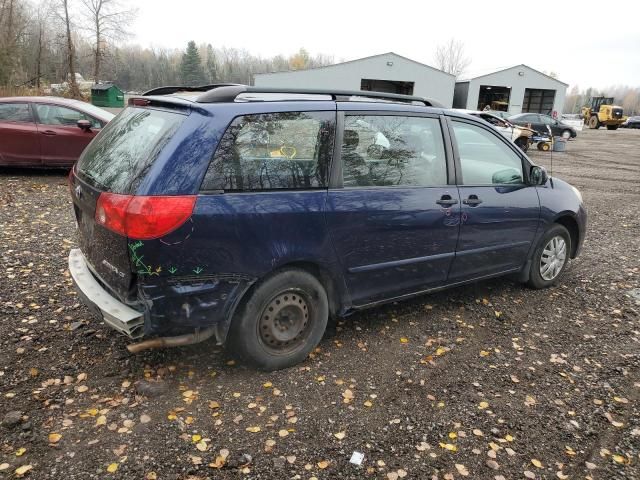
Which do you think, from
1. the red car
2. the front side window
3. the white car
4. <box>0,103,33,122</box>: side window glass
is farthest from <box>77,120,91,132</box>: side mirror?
the white car

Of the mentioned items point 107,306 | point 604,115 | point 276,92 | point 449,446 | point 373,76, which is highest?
point 373,76

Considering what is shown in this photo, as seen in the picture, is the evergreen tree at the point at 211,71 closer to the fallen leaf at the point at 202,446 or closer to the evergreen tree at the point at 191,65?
the evergreen tree at the point at 191,65

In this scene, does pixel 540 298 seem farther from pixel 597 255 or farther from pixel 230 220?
pixel 230 220

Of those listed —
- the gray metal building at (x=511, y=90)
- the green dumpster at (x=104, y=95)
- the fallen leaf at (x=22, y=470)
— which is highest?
the gray metal building at (x=511, y=90)

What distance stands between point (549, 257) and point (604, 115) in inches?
1940

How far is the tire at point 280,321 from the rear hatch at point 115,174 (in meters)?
0.75

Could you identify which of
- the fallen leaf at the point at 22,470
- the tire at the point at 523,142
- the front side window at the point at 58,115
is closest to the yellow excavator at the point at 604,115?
the tire at the point at 523,142

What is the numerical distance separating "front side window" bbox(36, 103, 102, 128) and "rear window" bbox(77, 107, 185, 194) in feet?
21.1

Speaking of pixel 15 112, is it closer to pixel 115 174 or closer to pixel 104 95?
pixel 115 174

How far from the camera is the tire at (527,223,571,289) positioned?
16.0ft

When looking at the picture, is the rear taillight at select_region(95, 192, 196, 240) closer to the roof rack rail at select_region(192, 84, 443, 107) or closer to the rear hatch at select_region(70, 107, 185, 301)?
the rear hatch at select_region(70, 107, 185, 301)

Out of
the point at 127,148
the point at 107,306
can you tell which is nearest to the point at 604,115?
the point at 127,148

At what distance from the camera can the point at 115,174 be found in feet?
9.66

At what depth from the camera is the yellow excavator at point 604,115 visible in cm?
4531
